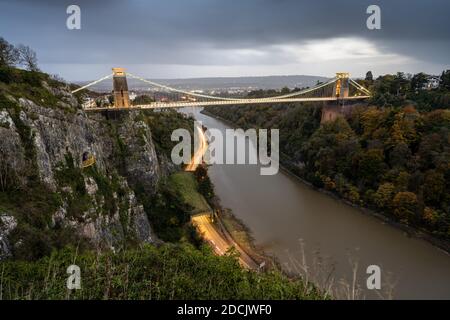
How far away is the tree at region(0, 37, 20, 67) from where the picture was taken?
1074 cm

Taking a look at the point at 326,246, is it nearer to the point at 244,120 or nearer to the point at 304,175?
the point at 304,175

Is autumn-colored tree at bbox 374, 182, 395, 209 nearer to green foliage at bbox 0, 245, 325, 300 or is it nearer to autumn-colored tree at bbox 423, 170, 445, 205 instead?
autumn-colored tree at bbox 423, 170, 445, 205

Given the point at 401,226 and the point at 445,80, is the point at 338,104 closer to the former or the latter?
the point at 445,80

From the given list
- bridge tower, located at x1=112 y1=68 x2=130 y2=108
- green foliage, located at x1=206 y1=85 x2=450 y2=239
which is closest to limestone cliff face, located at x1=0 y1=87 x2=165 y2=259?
bridge tower, located at x1=112 y1=68 x2=130 y2=108

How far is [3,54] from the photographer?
35.6 ft

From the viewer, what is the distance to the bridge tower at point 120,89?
12830mm

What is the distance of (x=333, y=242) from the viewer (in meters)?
10.9

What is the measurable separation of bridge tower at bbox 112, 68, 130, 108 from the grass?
388 centimetres

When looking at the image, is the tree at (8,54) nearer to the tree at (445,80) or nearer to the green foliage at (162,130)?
the green foliage at (162,130)

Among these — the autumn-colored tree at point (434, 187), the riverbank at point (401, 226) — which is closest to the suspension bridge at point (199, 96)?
the riverbank at point (401, 226)

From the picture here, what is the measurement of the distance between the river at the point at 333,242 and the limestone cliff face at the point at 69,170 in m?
4.24
